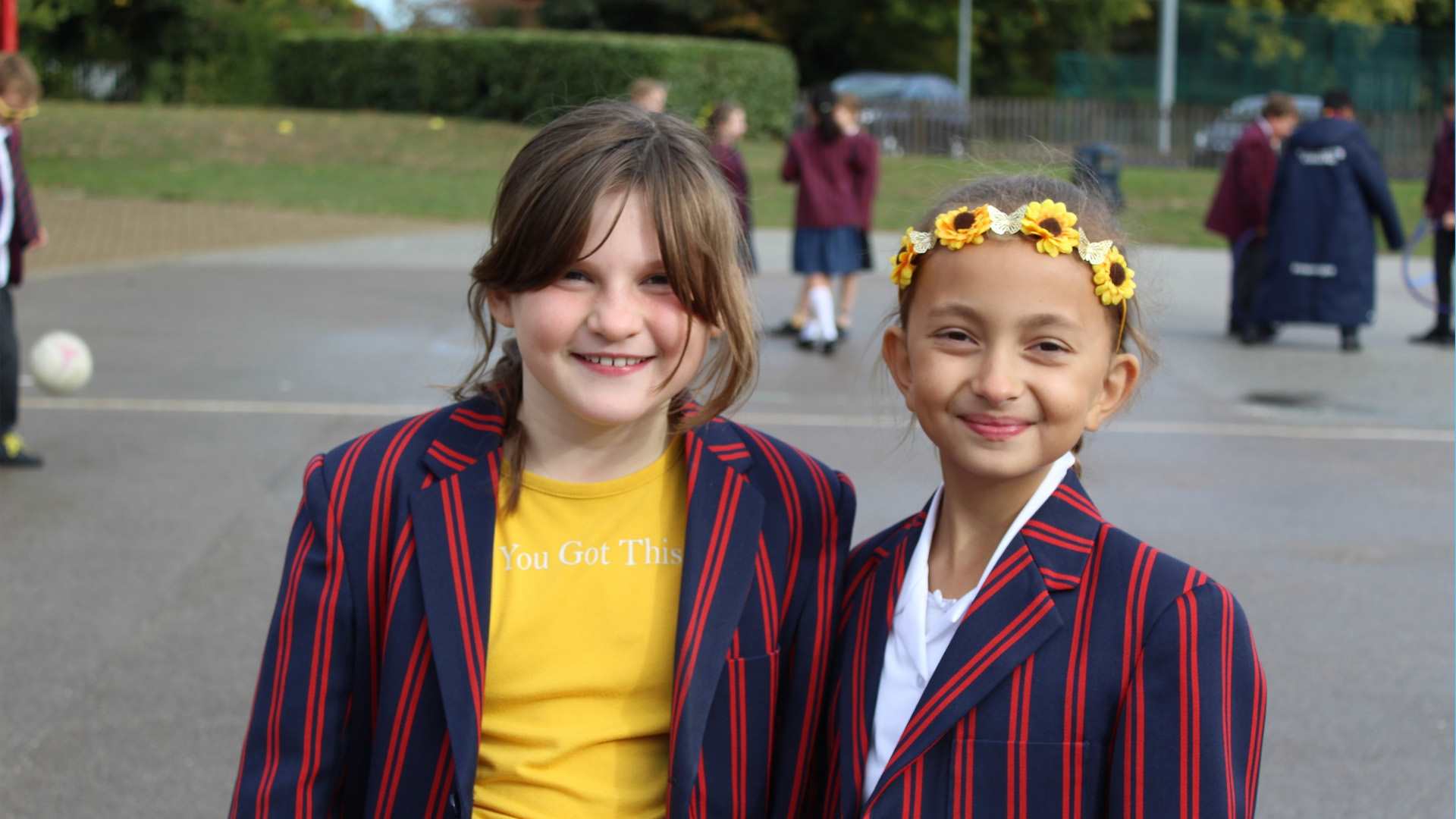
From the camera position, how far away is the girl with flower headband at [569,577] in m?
2.04

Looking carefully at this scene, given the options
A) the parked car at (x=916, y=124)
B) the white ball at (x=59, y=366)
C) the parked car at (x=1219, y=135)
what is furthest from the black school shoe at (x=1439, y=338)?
the parked car at (x=916, y=124)

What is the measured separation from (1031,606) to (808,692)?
1.17ft

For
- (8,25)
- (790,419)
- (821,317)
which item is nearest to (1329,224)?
(821,317)

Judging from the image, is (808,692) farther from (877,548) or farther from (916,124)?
(916,124)

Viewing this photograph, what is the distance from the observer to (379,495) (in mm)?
2066

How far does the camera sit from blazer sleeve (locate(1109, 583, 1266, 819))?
73.2 inches

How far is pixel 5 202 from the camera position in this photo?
7.33 meters

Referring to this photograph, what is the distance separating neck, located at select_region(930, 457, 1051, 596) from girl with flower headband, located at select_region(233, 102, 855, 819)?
181 millimetres

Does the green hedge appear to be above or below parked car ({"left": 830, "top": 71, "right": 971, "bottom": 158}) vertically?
above

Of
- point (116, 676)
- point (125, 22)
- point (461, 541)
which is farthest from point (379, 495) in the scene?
point (125, 22)

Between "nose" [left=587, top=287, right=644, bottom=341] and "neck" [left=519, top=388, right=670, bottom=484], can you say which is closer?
"nose" [left=587, top=287, right=644, bottom=341]

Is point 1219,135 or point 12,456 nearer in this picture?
point 12,456

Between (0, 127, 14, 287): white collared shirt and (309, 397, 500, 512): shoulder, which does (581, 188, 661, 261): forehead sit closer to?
(309, 397, 500, 512): shoulder

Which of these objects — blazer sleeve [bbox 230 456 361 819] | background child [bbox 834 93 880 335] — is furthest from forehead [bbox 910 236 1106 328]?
background child [bbox 834 93 880 335]
